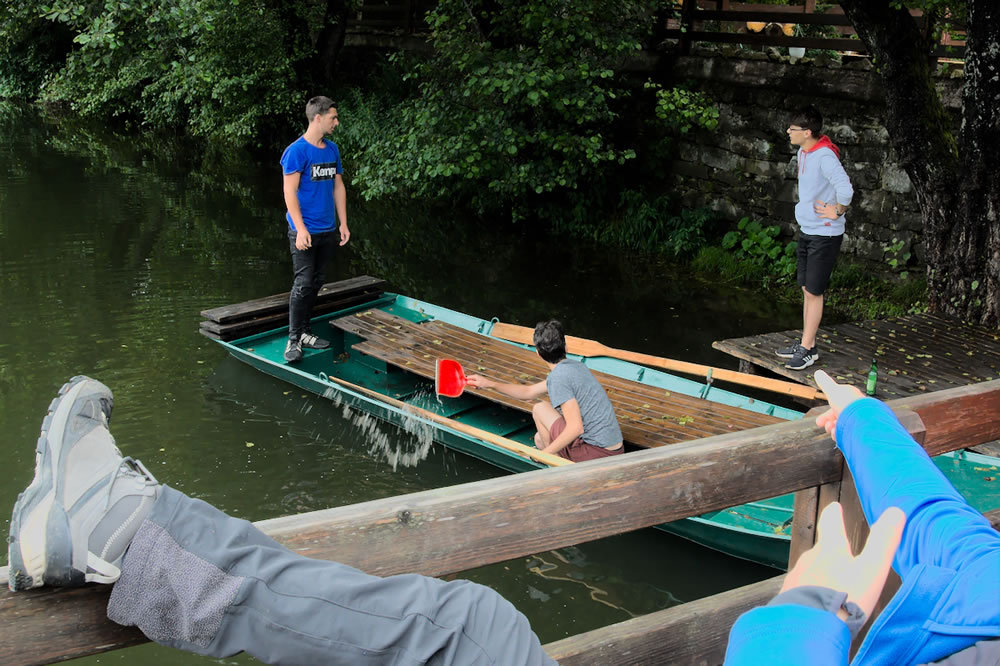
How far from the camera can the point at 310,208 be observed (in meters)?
7.45

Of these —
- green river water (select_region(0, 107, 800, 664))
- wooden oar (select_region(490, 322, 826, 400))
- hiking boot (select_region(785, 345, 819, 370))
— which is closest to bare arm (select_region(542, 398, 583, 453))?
green river water (select_region(0, 107, 800, 664))

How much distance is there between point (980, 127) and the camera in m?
7.66

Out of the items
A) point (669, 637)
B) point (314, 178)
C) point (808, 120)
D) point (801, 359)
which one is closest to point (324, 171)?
point (314, 178)

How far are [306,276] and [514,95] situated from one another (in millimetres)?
4214

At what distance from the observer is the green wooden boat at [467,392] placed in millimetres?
5078

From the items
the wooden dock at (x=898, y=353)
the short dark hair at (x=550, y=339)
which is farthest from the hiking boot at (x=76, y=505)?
the wooden dock at (x=898, y=353)

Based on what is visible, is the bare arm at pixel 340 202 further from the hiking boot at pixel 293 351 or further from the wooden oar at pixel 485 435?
the wooden oar at pixel 485 435

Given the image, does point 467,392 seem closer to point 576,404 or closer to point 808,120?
point 576,404

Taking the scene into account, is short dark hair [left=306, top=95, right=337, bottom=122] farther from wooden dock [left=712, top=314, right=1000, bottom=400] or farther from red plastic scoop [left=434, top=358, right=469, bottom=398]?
wooden dock [left=712, top=314, right=1000, bottom=400]

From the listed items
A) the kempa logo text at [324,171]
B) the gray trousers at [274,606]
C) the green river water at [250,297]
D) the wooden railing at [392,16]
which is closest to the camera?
the gray trousers at [274,606]

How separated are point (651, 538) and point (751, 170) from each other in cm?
693

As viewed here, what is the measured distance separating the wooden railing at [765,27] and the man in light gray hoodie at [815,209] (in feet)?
13.2

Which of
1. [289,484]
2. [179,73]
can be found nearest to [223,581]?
[289,484]

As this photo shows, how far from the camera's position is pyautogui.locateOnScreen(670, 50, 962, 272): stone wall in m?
10.0
